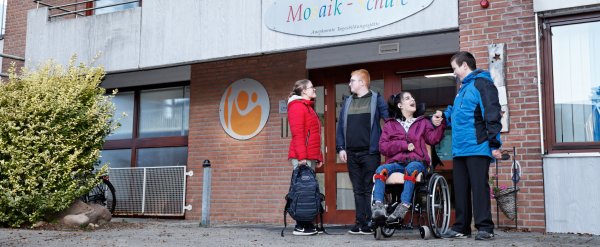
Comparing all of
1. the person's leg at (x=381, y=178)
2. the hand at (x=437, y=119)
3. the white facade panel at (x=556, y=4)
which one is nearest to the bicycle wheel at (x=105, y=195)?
the person's leg at (x=381, y=178)

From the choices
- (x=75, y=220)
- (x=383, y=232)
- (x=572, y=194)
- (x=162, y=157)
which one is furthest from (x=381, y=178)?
(x=162, y=157)

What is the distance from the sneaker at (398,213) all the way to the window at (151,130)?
5.87m

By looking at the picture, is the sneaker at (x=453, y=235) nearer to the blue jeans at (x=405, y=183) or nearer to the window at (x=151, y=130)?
the blue jeans at (x=405, y=183)

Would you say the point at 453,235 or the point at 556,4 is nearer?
the point at 453,235

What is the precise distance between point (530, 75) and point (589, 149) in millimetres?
1033

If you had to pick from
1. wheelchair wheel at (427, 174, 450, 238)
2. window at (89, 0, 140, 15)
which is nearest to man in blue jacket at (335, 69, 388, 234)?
wheelchair wheel at (427, 174, 450, 238)

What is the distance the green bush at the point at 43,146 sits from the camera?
800 cm

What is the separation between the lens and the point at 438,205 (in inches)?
243

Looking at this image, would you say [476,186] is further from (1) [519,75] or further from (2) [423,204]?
(1) [519,75]

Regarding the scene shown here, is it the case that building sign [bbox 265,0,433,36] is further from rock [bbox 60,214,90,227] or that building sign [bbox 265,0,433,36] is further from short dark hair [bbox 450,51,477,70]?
rock [bbox 60,214,90,227]

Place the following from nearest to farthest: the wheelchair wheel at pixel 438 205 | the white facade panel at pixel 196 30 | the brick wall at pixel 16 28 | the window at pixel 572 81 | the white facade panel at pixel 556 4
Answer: the wheelchair wheel at pixel 438 205 < the white facade panel at pixel 556 4 < the window at pixel 572 81 < the white facade panel at pixel 196 30 < the brick wall at pixel 16 28

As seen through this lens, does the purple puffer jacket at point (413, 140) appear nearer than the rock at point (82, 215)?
Yes

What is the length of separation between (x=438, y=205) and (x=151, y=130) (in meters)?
6.79

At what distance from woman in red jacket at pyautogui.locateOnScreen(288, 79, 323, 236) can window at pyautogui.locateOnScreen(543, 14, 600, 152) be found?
105 inches
